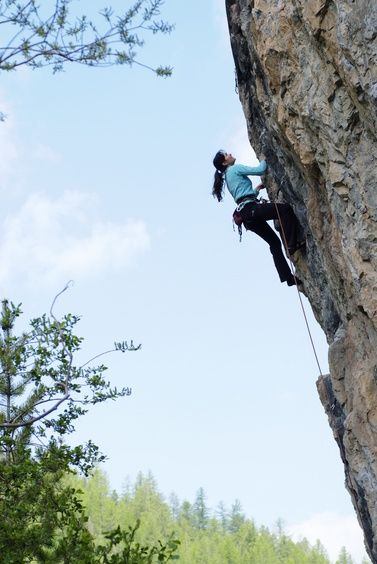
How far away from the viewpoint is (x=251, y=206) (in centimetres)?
908

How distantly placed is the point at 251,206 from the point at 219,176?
0.66 m

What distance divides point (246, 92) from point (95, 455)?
17.2 feet

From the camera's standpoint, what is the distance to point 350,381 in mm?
8406

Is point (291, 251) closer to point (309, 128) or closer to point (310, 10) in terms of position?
point (309, 128)

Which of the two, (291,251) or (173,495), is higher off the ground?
(173,495)

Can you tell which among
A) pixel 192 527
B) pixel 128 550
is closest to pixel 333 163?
pixel 128 550

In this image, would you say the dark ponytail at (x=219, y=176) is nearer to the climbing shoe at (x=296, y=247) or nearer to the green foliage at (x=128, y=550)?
the climbing shoe at (x=296, y=247)

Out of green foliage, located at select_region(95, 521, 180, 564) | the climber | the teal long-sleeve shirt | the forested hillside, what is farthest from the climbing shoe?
the forested hillside

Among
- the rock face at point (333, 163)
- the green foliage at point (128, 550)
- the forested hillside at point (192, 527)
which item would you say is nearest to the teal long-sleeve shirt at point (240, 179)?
the rock face at point (333, 163)

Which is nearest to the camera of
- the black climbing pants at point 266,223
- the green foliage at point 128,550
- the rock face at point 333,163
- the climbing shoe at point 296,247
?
the green foliage at point 128,550

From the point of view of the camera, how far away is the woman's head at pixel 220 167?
9.38 m

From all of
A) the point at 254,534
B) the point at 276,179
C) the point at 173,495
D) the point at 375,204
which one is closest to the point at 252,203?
the point at 276,179

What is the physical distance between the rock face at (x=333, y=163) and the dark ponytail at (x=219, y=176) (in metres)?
0.71

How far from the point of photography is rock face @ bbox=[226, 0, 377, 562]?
694cm
